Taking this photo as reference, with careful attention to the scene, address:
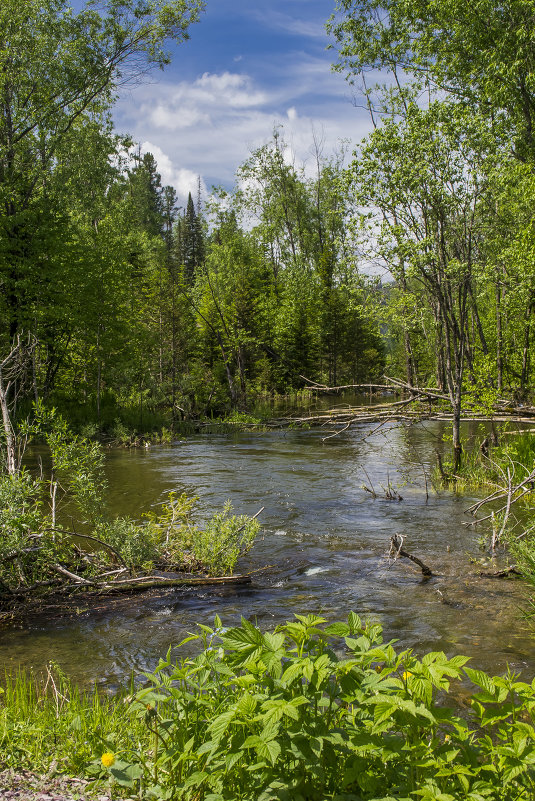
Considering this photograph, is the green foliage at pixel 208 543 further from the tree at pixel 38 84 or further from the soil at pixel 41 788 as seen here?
the tree at pixel 38 84

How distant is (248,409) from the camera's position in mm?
27828

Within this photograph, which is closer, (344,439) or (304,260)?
(344,439)

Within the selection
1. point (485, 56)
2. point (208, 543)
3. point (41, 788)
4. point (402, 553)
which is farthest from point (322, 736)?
→ point (485, 56)

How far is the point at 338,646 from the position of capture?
5188 mm

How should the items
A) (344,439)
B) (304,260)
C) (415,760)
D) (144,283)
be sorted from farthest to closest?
(304,260) → (144,283) → (344,439) → (415,760)

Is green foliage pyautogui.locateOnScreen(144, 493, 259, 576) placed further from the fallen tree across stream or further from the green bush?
the fallen tree across stream

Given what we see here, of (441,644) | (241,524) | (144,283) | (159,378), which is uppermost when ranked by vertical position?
(144,283)

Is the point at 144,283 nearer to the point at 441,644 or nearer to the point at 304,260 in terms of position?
the point at 304,260

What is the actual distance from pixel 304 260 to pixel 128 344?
32124mm

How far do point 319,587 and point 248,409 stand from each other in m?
21.2

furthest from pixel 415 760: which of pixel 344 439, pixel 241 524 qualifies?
pixel 344 439

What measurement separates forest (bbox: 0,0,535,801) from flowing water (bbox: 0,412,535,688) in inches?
8.5

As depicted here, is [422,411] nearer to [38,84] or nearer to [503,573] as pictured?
[503,573]

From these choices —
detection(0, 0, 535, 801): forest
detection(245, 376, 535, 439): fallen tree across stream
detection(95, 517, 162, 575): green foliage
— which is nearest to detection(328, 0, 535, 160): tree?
detection(0, 0, 535, 801): forest
